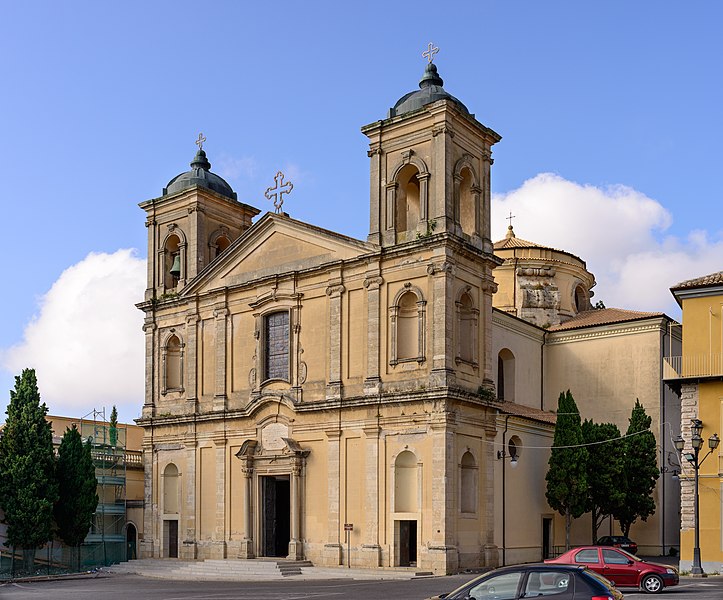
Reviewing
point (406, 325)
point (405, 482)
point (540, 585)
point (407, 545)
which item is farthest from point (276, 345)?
point (540, 585)

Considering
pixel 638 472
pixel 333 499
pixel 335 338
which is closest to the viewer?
pixel 333 499

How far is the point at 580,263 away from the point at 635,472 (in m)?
13.8

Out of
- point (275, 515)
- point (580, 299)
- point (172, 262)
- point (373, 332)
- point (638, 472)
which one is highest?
point (172, 262)

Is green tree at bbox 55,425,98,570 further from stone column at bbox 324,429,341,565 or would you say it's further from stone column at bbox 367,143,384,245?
stone column at bbox 367,143,384,245

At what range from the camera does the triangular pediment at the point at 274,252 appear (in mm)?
36688

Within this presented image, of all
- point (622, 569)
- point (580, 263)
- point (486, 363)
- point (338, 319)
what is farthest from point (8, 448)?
point (580, 263)

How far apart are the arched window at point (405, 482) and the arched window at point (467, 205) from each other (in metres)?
8.86

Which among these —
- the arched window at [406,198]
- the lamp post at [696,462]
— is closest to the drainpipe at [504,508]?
the lamp post at [696,462]

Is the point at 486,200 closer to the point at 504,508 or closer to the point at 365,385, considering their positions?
the point at 365,385

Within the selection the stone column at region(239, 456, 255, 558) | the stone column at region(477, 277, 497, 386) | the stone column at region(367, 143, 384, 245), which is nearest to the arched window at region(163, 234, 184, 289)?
the stone column at region(239, 456, 255, 558)

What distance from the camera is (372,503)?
110 feet

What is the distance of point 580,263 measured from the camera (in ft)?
162

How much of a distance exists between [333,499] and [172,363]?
39.4 ft

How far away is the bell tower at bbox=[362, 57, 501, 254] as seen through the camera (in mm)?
34031
